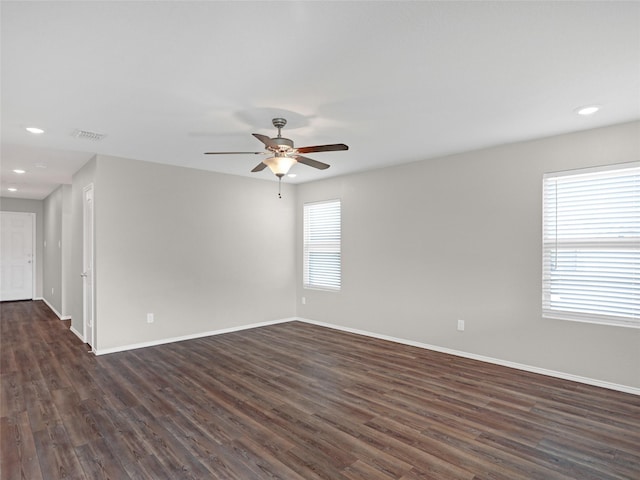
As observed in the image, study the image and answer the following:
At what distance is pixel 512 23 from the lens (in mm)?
1885

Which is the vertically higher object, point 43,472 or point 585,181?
point 585,181

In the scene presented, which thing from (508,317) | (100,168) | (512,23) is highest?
(512,23)

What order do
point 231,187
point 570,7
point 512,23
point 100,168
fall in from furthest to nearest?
point 231,187 < point 100,168 < point 512,23 < point 570,7

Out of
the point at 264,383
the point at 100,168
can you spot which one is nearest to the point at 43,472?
the point at 264,383

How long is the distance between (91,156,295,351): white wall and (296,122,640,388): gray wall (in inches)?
53.3

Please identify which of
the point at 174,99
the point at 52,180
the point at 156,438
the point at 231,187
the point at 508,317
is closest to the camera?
the point at 156,438

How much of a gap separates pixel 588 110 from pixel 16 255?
11.3m

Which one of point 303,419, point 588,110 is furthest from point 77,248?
point 588,110

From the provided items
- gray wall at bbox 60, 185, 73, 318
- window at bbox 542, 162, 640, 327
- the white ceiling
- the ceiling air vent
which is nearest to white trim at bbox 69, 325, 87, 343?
gray wall at bbox 60, 185, 73, 318

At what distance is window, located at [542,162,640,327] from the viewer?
10.9 feet

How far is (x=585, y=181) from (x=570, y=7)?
2.39m

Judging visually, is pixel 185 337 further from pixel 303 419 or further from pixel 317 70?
pixel 317 70

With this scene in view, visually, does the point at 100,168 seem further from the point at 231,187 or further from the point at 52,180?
A: the point at 52,180

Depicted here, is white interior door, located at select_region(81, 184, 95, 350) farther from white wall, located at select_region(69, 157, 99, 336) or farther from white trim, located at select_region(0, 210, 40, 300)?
white trim, located at select_region(0, 210, 40, 300)
